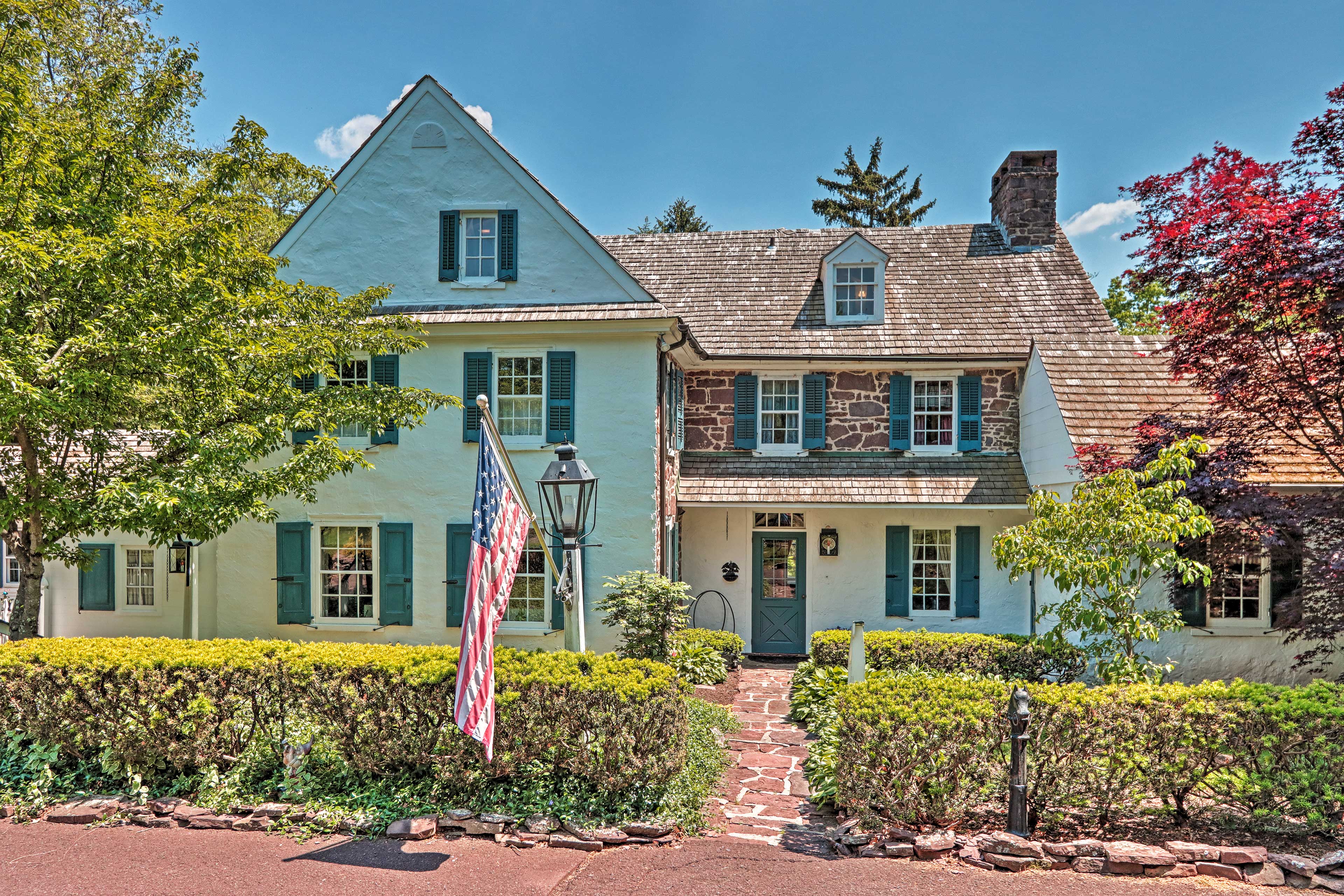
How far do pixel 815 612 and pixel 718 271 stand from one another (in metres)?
6.90

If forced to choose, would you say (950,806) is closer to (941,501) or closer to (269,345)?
(941,501)

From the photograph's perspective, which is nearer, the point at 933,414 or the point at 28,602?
the point at 28,602

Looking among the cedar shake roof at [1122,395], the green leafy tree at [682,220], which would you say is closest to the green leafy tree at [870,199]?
the green leafy tree at [682,220]

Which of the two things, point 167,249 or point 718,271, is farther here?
point 718,271

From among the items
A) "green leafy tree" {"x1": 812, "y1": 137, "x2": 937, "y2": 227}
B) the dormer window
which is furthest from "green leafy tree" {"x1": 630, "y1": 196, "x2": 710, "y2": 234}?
the dormer window

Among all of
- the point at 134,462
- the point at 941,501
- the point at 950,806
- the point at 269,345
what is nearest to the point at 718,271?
the point at 941,501

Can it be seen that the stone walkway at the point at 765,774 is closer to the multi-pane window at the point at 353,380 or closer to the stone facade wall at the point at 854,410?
the stone facade wall at the point at 854,410

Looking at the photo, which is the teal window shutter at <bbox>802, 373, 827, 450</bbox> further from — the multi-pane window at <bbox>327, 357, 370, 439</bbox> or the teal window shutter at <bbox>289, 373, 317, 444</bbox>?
the teal window shutter at <bbox>289, 373, 317, 444</bbox>

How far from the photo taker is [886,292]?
14289 mm

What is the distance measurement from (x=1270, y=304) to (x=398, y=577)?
36.0 feet

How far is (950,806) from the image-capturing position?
18.6 ft

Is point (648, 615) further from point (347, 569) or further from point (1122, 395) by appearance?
point (1122, 395)

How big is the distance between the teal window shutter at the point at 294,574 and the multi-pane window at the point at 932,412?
9872mm

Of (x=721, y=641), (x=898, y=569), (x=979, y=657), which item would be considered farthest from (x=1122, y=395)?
(x=721, y=641)
